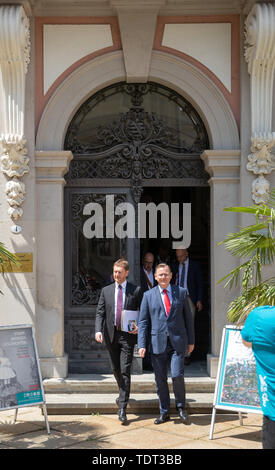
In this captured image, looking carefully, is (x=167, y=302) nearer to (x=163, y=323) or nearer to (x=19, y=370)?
(x=163, y=323)

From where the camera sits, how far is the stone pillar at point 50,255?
8.61 metres

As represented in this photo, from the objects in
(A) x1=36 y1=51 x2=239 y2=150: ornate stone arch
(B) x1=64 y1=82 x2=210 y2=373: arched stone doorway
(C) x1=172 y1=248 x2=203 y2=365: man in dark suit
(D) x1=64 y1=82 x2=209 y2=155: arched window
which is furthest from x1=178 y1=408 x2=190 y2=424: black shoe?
(D) x1=64 y1=82 x2=209 y2=155: arched window

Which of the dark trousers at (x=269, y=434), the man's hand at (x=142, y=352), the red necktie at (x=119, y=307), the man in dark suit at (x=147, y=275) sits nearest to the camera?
the dark trousers at (x=269, y=434)

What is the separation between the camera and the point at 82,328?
29.5 ft

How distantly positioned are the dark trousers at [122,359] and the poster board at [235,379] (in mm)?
1088

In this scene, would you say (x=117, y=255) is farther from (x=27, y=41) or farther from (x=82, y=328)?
(x=27, y=41)

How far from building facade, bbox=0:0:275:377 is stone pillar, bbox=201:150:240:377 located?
0.06 feet

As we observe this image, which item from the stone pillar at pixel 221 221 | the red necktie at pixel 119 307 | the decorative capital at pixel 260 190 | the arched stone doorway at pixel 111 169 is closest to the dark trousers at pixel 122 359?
the red necktie at pixel 119 307

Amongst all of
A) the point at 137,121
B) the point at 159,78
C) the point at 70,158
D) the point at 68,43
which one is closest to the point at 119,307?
the point at 70,158

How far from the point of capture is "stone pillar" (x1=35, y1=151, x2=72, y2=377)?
28.2 ft

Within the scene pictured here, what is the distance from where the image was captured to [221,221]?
8727mm

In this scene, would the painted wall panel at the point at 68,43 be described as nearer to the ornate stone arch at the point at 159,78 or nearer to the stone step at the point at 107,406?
the ornate stone arch at the point at 159,78

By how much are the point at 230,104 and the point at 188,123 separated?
2.23 ft

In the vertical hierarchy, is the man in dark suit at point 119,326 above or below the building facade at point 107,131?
below
